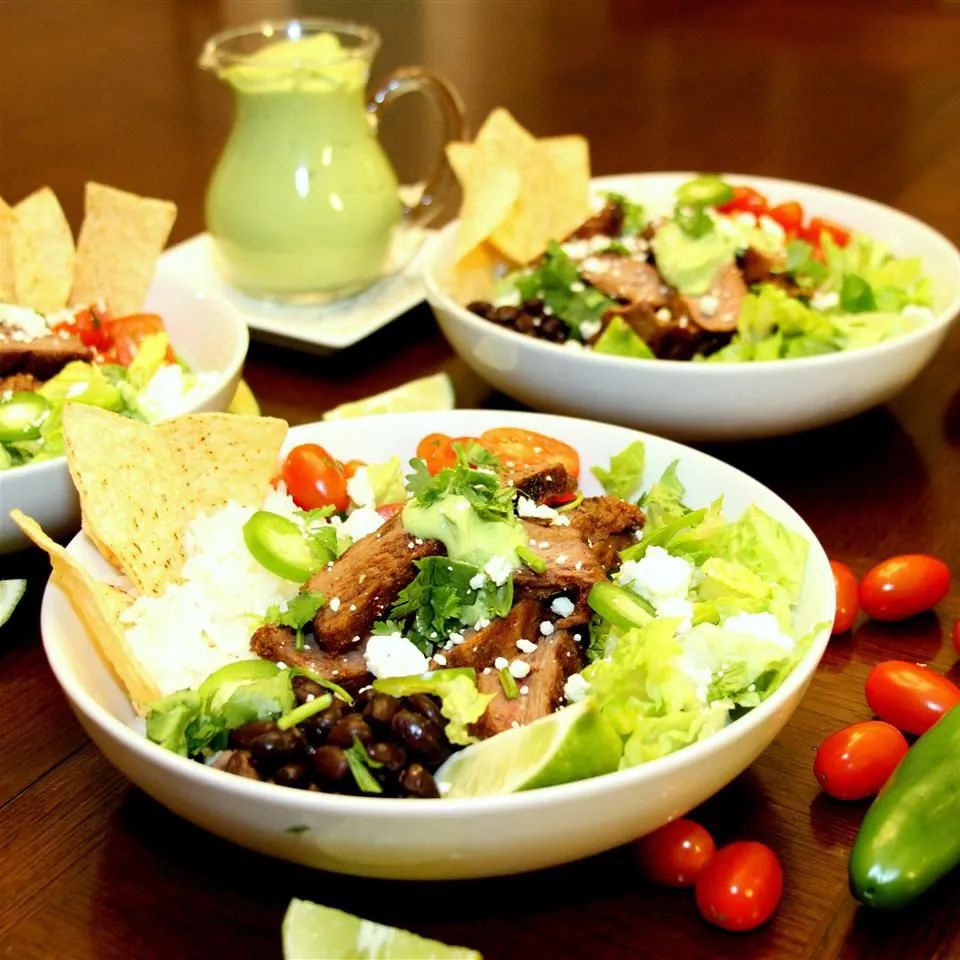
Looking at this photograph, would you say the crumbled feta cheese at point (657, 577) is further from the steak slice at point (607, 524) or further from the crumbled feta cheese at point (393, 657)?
the crumbled feta cheese at point (393, 657)

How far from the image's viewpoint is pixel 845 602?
204 centimetres

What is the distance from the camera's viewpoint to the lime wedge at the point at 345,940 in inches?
53.1

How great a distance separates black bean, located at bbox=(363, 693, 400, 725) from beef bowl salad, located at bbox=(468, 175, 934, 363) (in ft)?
4.37

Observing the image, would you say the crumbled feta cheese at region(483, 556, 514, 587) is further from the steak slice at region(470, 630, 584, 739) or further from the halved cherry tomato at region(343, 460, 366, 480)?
the halved cherry tomato at region(343, 460, 366, 480)

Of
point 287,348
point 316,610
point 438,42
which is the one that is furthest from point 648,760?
point 438,42

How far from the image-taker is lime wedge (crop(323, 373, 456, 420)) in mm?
2633

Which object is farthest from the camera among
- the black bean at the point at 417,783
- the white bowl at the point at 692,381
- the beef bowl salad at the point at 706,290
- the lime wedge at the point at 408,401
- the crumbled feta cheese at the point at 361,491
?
the beef bowl salad at the point at 706,290

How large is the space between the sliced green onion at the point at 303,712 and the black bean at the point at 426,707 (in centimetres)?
10

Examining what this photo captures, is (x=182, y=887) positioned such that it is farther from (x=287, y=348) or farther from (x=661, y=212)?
(x=661, y=212)

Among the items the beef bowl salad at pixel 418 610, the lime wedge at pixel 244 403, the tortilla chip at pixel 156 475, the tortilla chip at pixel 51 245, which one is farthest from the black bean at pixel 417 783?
the tortilla chip at pixel 51 245

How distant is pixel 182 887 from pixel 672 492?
94cm

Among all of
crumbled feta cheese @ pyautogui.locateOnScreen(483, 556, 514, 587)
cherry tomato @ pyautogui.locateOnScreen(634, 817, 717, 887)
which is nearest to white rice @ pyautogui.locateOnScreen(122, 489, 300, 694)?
crumbled feta cheese @ pyautogui.locateOnScreen(483, 556, 514, 587)

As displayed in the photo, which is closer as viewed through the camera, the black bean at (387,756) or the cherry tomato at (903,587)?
the black bean at (387,756)

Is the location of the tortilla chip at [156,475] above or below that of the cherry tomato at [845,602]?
above
